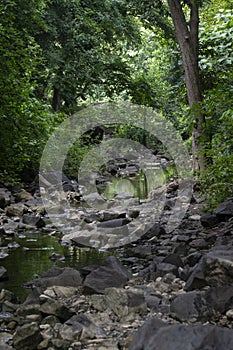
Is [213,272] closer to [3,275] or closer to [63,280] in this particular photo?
[63,280]

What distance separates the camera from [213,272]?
3193 mm

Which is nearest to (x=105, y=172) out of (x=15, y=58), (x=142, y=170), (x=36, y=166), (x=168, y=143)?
(x=142, y=170)

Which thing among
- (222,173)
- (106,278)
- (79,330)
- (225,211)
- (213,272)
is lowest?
(79,330)

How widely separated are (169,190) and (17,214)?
4.27m

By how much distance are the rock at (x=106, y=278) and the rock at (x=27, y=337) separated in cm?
88

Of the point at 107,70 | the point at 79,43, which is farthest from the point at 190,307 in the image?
the point at 107,70

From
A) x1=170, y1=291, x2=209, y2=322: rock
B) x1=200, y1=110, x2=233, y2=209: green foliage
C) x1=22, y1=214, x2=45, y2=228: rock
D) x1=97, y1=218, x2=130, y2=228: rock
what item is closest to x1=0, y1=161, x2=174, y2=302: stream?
x1=22, y1=214, x2=45, y2=228: rock

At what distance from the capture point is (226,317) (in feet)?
9.00

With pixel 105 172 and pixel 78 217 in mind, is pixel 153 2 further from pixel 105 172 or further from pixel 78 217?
pixel 105 172

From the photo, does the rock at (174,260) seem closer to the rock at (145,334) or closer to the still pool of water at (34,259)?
the still pool of water at (34,259)

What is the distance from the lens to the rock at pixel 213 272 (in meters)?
3.14

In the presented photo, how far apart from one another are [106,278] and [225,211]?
263cm

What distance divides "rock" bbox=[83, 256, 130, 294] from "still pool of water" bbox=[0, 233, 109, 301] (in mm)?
507

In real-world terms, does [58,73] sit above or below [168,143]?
above
